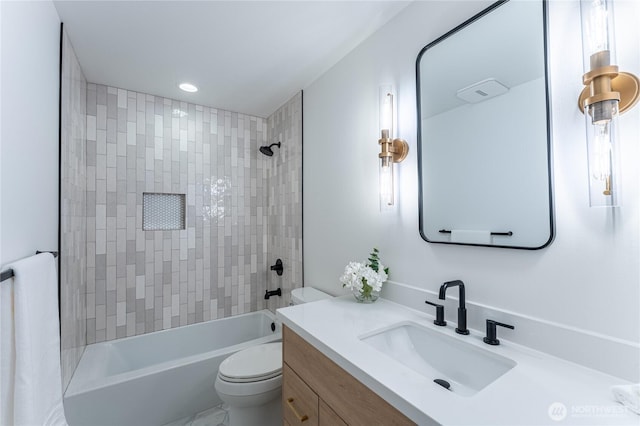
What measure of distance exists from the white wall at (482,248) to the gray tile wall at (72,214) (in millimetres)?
1499

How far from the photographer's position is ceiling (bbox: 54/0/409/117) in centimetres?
143

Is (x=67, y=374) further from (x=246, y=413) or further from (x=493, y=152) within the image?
(x=493, y=152)

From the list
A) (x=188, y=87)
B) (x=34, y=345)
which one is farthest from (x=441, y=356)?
(x=188, y=87)

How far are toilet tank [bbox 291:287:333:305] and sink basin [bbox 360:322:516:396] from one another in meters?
0.74

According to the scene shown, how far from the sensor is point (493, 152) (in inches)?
41.9

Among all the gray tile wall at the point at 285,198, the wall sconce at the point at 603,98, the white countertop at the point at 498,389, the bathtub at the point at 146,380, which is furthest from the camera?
the gray tile wall at the point at 285,198

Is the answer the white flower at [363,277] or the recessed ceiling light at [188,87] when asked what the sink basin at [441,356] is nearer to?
the white flower at [363,277]

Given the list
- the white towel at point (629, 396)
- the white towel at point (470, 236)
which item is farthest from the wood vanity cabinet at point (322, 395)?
the white towel at point (470, 236)

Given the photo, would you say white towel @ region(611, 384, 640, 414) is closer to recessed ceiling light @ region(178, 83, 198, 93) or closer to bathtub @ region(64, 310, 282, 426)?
bathtub @ region(64, 310, 282, 426)

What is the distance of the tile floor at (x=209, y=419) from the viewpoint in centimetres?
188

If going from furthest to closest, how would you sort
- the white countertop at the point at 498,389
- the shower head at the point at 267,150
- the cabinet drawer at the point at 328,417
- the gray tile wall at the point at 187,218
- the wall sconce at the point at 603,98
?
the shower head at the point at 267,150 → the gray tile wall at the point at 187,218 → the cabinet drawer at the point at 328,417 → the wall sconce at the point at 603,98 → the white countertop at the point at 498,389

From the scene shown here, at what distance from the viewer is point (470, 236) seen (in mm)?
1119

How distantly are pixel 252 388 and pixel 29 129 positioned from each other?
5.10 feet

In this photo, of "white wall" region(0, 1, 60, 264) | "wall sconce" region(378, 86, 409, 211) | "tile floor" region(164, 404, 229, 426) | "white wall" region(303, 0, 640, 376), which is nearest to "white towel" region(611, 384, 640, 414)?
"white wall" region(303, 0, 640, 376)
